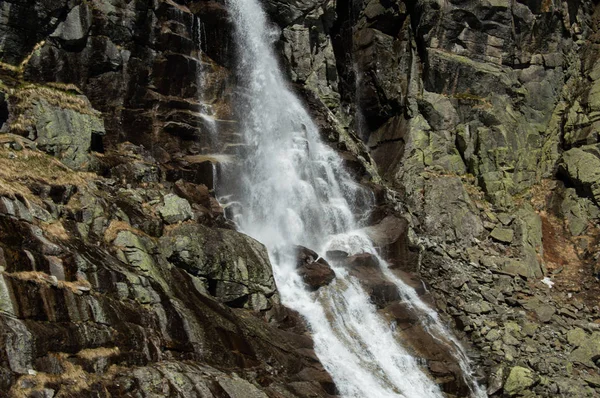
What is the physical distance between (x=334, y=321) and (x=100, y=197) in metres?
8.85

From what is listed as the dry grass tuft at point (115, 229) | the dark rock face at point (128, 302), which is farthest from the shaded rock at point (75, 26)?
the dry grass tuft at point (115, 229)

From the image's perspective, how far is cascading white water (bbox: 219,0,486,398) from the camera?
57.7 ft

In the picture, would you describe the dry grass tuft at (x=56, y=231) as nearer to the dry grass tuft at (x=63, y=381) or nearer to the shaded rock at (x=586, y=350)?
the dry grass tuft at (x=63, y=381)

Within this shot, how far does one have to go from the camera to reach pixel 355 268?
2230 cm

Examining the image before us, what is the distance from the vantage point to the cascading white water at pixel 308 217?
57.7 ft

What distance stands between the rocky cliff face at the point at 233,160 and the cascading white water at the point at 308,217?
0.93m

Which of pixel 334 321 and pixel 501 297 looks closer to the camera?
pixel 334 321

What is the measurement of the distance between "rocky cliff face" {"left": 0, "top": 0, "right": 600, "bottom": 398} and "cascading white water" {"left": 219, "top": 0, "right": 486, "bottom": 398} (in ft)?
3.06

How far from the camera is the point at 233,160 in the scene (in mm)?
25453

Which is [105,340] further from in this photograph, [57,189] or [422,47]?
[422,47]

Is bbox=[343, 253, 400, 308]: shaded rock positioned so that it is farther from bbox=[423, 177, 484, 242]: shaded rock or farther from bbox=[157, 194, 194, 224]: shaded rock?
bbox=[157, 194, 194, 224]: shaded rock

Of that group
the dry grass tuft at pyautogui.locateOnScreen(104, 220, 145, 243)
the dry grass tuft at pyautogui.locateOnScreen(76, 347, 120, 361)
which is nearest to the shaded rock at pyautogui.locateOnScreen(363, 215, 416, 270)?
the dry grass tuft at pyautogui.locateOnScreen(104, 220, 145, 243)

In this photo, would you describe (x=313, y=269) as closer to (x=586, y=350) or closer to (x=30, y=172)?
(x=30, y=172)

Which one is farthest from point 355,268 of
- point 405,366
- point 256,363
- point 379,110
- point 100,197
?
point 379,110
